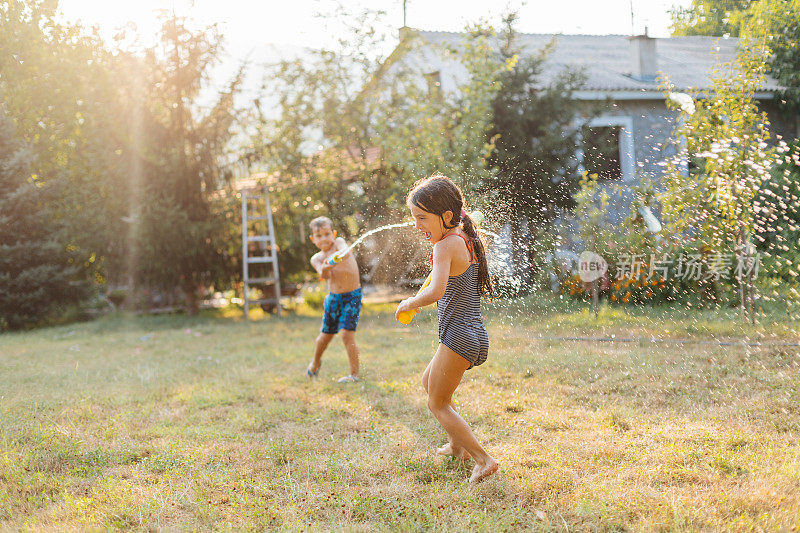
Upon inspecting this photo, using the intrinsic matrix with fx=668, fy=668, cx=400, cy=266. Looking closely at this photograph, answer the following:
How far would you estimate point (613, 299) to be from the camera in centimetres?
915

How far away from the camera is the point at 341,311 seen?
6105 millimetres

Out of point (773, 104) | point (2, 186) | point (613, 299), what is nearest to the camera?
point (613, 299)

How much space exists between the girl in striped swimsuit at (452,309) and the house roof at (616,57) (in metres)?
10.6

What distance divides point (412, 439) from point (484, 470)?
33.3 inches

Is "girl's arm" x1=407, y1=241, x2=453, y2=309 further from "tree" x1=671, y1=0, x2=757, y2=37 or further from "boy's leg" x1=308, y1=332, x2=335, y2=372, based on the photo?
"tree" x1=671, y1=0, x2=757, y2=37

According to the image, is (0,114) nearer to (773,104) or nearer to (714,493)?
(714,493)

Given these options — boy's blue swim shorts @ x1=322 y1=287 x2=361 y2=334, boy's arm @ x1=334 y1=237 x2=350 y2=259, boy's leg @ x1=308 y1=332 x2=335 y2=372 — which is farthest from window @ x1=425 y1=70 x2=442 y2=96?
boy's leg @ x1=308 y1=332 x2=335 y2=372

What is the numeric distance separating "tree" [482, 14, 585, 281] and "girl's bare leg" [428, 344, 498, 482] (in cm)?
822

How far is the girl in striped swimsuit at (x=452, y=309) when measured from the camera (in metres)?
3.40

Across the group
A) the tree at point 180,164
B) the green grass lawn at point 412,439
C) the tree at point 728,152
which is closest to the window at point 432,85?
the tree at point 180,164

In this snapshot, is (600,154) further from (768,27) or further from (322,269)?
(322,269)

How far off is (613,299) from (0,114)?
29.0 ft

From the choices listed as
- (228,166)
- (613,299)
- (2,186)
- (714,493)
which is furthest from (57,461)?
(228,166)

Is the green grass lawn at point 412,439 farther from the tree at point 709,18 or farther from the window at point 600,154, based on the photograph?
the tree at point 709,18
